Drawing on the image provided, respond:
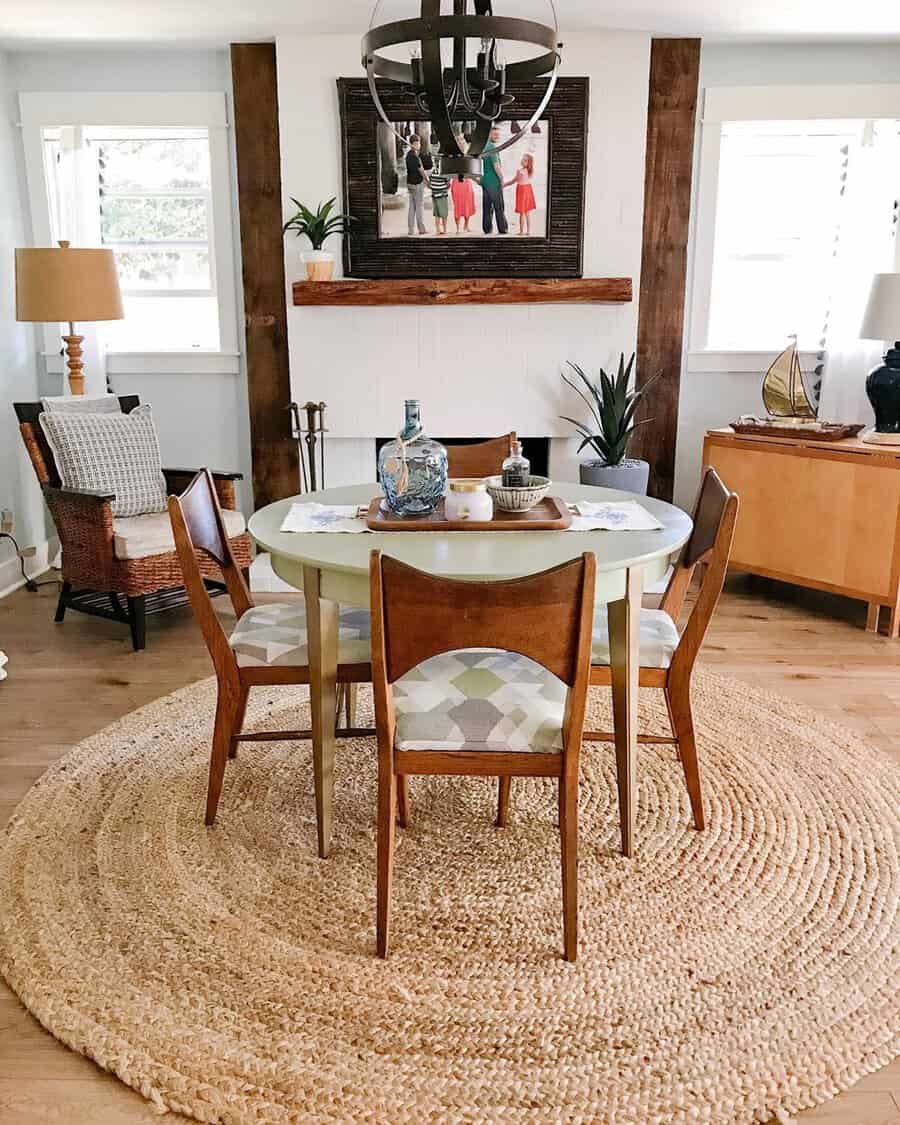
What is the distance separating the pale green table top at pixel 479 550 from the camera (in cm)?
197

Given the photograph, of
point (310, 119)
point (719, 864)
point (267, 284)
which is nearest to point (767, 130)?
point (310, 119)

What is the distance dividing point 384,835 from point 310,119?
341 cm

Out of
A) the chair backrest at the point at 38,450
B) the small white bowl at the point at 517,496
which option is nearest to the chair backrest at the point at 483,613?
the small white bowl at the point at 517,496

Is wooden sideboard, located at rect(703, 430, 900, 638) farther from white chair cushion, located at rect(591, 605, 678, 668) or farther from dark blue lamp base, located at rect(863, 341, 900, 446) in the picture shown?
white chair cushion, located at rect(591, 605, 678, 668)

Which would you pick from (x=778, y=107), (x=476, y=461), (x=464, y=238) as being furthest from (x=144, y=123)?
(x=778, y=107)

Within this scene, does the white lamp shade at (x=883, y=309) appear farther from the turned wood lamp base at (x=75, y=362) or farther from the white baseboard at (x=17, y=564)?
the white baseboard at (x=17, y=564)

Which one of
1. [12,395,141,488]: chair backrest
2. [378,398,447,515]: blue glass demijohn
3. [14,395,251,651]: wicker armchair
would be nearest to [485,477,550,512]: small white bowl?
[378,398,447,515]: blue glass demijohn

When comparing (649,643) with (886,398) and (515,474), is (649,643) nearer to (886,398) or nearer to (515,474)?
(515,474)

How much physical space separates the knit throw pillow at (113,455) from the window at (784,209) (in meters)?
2.52

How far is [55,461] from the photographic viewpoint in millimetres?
3670

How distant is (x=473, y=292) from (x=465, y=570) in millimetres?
2646

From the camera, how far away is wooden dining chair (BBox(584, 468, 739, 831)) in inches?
83.9

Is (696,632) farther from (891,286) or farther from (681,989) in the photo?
(891,286)

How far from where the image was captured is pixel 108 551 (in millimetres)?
3504
